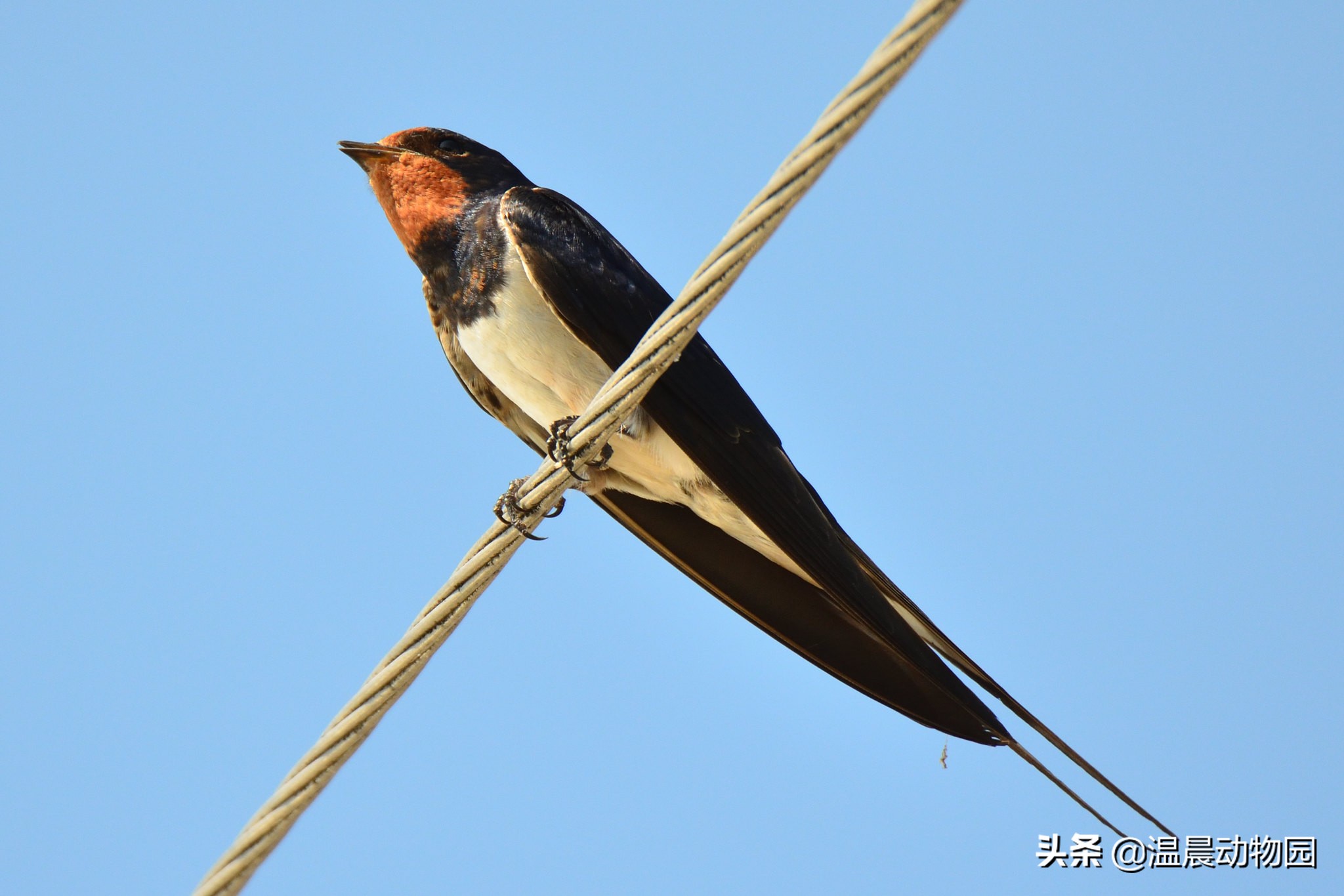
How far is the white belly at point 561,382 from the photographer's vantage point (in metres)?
3.94

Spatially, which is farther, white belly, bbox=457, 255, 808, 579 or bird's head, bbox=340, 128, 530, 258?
bird's head, bbox=340, 128, 530, 258

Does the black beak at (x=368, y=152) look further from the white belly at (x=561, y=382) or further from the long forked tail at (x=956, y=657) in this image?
the long forked tail at (x=956, y=657)

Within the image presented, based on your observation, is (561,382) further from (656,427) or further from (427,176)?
(427,176)

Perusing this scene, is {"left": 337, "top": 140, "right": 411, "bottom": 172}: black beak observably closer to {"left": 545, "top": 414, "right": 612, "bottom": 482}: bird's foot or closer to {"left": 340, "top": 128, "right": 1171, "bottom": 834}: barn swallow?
{"left": 340, "top": 128, "right": 1171, "bottom": 834}: barn swallow

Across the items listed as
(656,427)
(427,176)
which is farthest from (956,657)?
(427,176)

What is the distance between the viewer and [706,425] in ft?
12.0

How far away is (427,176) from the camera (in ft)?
14.8

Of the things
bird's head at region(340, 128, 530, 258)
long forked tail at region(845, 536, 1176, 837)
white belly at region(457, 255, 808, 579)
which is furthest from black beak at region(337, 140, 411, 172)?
long forked tail at region(845, 536, 1176, 837)

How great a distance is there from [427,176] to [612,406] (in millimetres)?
2320

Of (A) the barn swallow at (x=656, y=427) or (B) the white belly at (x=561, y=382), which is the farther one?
(B) the white belly at (x=561, y=382)

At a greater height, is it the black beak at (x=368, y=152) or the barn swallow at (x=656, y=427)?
the black beak at (x=368, y=152)

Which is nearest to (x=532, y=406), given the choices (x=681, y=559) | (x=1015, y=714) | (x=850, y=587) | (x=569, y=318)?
(x=569, y=318)

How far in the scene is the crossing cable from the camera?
2008 millimetres

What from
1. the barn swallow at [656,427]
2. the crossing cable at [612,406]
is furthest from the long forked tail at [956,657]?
the crossing cable at [612,406]
